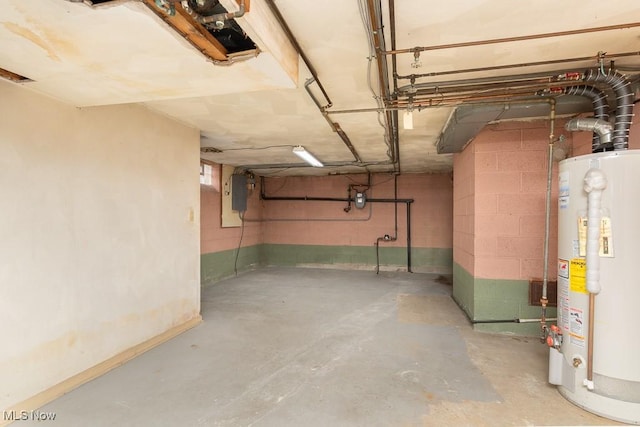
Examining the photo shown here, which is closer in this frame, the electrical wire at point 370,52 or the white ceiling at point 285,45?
the white ceiling at point 285,45

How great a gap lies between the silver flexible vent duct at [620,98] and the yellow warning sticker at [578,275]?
31.4 inches

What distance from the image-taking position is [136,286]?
8.63ft

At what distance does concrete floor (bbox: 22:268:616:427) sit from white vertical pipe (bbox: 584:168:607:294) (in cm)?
80

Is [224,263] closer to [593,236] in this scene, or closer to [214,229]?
[214,229]

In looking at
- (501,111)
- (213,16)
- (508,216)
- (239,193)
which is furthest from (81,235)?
(239,193)

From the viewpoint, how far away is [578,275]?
188cm

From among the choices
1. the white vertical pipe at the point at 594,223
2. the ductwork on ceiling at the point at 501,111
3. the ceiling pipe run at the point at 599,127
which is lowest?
the white vertical pipe at the point at 594,223

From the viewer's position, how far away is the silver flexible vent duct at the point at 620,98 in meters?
1.92

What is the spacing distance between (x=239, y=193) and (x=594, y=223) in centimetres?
549

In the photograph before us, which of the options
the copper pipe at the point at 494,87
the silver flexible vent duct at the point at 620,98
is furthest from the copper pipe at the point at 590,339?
the copper pipe at the point at 494,87

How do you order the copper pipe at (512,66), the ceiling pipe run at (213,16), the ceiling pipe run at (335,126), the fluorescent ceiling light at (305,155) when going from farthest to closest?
1. the fluorescent ceiling light at (305,155)
2. the ceiling pipe run at (335,126)
3. the copper pipe at (512,66)
4. the ceiling pipe run at (213,16)

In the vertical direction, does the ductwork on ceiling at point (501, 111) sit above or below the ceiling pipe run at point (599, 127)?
above

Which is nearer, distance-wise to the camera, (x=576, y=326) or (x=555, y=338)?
(x=576, y=326)

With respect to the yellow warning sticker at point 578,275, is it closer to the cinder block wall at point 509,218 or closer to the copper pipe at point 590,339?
the copper pipe at point 590,339
